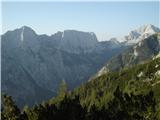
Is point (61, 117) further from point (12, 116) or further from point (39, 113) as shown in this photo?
point (12, 116)

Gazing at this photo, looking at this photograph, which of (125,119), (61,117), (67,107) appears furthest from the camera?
(125,119)

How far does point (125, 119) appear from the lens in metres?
150

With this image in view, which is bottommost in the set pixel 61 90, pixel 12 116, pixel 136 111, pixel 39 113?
pixel 136 111

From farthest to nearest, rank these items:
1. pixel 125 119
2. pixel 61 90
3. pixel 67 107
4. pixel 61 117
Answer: pixel 61 90
pixel 125 119
pixel 67 107
pixel 61 117

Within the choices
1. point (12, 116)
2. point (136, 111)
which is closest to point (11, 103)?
point (12, 116)

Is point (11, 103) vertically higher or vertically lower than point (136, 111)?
higher

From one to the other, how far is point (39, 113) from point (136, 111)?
60.2m

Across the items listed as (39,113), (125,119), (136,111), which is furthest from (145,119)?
(39,113)

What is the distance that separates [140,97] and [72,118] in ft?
151

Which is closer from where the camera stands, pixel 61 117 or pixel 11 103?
pixel 11 103

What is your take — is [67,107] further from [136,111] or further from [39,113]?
[136,111]

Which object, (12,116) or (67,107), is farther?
(67,107)

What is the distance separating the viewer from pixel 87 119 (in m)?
137

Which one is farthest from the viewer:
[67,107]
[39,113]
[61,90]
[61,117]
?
[61,90]
